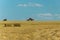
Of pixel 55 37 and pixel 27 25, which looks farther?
pixel 27 25

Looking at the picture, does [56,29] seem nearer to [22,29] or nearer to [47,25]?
[47,25]

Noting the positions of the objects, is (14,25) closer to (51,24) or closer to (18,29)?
(18,29)

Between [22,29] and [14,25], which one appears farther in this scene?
[14,25]

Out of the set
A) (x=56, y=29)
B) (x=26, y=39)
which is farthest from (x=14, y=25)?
(x=56, y=29)

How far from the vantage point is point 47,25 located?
38.9 ft

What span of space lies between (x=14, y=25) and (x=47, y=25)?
1560 mm

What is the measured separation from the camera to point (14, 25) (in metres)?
12.2

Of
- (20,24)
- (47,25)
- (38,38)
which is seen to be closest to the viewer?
(38,38)

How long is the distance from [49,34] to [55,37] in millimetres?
287

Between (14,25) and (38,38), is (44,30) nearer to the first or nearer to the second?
(38,38)

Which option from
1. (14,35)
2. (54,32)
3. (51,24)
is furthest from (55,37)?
(14,35)

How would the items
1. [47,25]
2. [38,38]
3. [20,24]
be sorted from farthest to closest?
1. [20,24]
2. [47,25]
3. [38,38]

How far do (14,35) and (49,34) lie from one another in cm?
151

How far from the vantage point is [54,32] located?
443 inches
